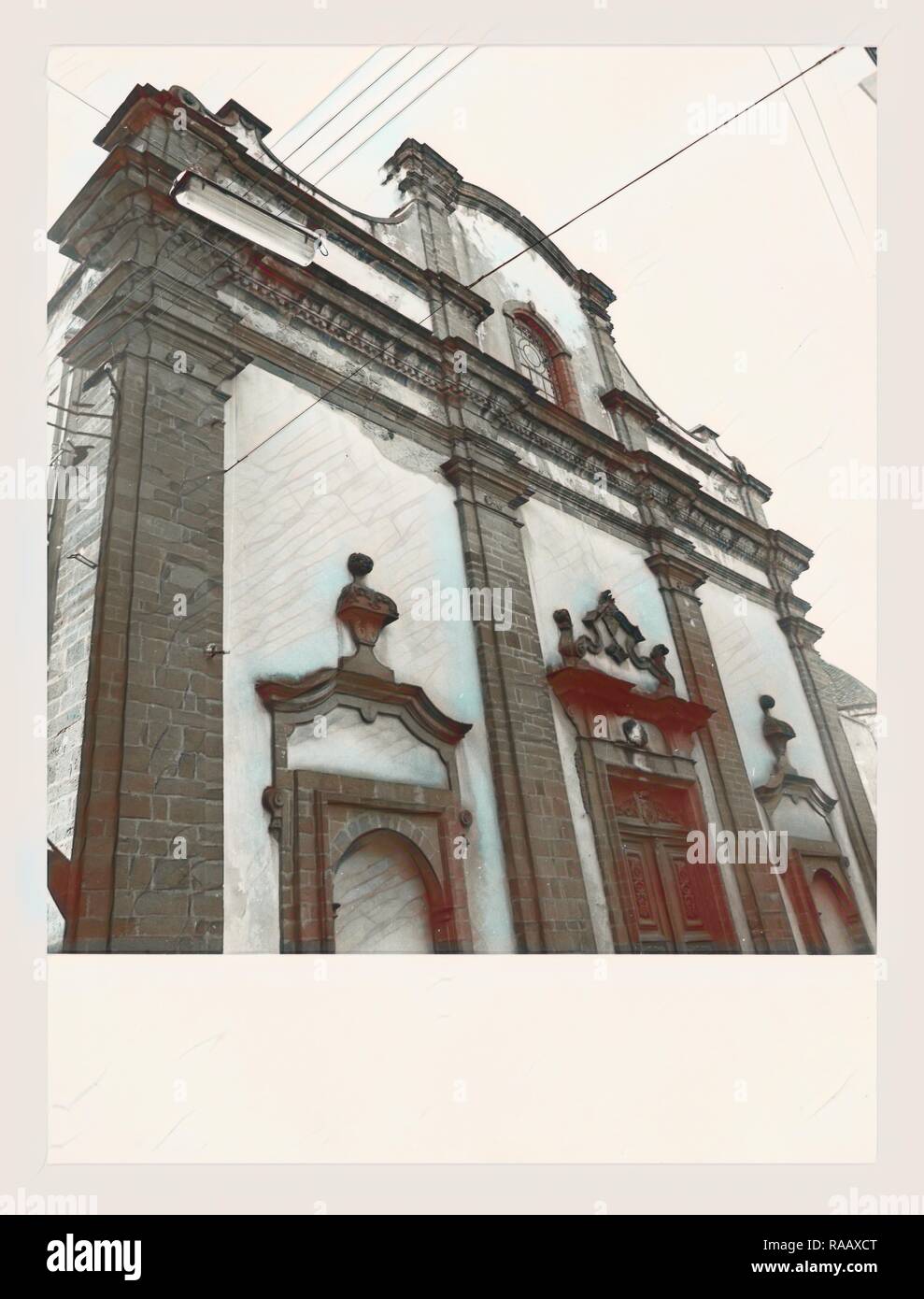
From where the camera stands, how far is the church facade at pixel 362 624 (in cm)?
479

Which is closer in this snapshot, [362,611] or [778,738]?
[362,611]

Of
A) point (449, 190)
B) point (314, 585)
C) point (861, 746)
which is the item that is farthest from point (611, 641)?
point (449, 190)

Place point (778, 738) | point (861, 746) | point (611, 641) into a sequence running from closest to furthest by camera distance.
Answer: point (611, 641)
point (778, 738)
point (861, 746)

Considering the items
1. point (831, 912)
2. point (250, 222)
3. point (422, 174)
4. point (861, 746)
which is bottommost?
point (831, 912)

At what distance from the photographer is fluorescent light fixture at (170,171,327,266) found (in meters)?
5.70

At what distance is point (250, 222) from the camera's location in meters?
5.98

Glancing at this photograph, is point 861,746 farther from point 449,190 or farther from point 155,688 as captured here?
point 155,688

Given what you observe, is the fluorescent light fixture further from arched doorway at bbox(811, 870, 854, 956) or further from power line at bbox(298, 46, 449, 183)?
arched doorway at bbox(811, 870, 854, 956)

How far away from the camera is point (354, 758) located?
18.8 ft

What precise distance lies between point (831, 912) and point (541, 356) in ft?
24.3

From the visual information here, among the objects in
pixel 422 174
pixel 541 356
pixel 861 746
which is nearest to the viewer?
pixel 422 174

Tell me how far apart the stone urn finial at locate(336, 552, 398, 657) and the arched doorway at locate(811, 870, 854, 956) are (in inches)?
235
